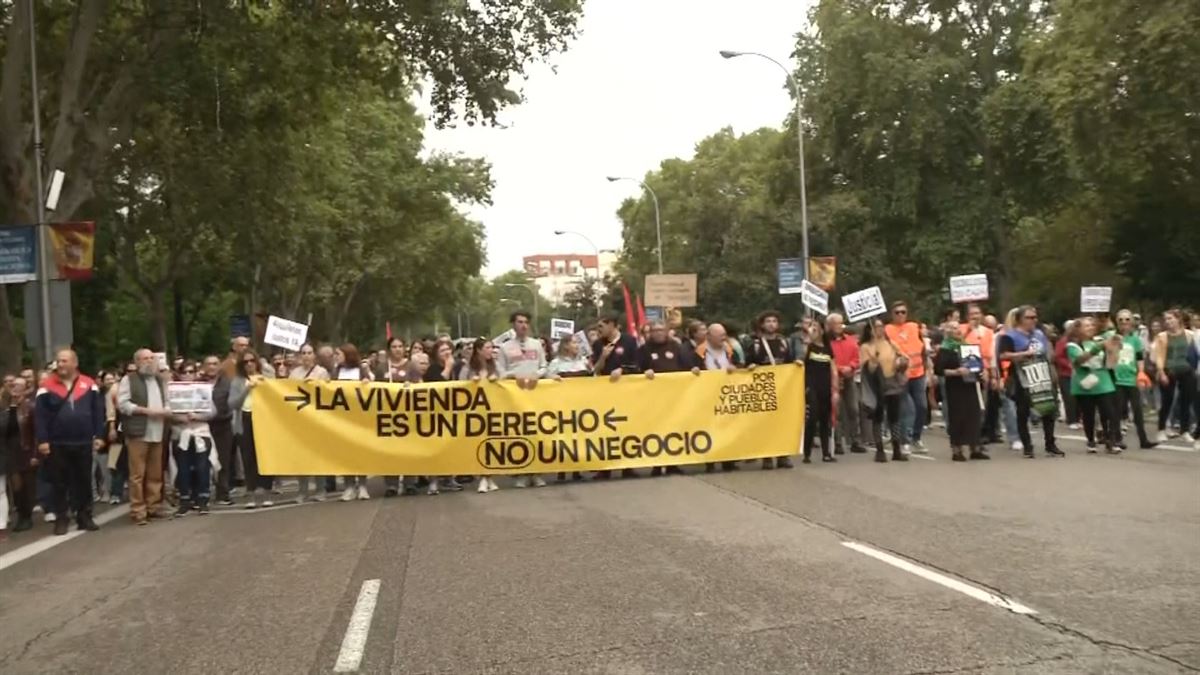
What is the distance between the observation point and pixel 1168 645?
5758 millimetres

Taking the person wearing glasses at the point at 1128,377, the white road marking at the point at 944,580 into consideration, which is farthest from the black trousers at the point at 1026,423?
the white road marking at the point at 944,580

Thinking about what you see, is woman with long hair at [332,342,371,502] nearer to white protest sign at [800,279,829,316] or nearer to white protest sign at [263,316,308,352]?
white protest sign at [263,316,308,352]

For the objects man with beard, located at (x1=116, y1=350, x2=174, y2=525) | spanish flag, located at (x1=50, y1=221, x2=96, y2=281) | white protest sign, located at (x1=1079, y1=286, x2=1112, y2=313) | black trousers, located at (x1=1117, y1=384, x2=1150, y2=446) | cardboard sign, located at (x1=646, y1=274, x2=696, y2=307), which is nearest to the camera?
man with beard, located at (x1=116, y1=350, x2=174, y2=525)

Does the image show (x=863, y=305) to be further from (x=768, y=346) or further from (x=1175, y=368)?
(x=1175, y=368)

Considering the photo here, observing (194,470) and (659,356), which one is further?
(659,356)

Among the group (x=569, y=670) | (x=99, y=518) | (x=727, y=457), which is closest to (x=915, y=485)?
(x=727, y=457)

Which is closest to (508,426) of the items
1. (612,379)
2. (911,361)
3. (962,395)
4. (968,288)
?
(612,379)

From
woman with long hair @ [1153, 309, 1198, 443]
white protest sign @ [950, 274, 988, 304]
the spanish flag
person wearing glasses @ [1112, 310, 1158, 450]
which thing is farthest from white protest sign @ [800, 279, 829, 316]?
the spanish flag

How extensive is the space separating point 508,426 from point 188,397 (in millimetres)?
3514

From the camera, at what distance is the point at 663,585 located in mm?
7574

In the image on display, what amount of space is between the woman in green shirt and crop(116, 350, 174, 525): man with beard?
409 inches

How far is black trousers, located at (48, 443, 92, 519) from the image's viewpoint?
482 inches

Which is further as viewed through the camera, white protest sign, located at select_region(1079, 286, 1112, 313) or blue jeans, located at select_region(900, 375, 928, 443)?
white protest sign, located at select_region(1079, 286, 1112, 313)

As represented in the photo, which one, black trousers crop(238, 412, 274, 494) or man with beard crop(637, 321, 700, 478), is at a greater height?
man with beard crop(637, 321, 700, 478)
